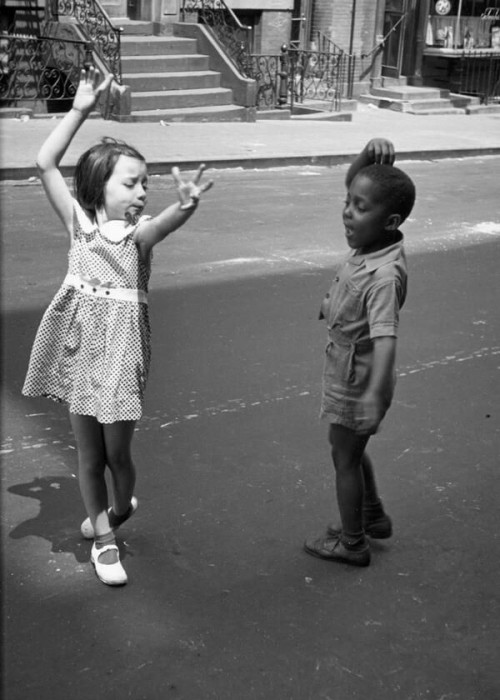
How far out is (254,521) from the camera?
4.32 meters

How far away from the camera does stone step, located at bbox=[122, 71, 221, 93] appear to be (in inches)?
699

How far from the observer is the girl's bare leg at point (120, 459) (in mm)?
3623

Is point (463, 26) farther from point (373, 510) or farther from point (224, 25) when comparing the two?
point (373, 510)

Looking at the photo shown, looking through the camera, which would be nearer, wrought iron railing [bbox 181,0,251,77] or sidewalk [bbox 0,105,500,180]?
sidewalk [bbox 0,105,500,180]

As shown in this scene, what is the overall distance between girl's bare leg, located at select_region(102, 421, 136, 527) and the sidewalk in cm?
899

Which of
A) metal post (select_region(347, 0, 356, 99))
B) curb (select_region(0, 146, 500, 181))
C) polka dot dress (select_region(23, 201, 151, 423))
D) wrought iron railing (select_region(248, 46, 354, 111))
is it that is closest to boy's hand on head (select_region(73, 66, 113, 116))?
polka dot dress (select_region(23, 201, 151, 423))

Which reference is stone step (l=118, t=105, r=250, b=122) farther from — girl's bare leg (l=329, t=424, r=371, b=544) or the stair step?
girl's bare leg (l=329, t=424, r=371, b=544)

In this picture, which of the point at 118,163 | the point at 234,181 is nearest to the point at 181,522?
the point at 118,163

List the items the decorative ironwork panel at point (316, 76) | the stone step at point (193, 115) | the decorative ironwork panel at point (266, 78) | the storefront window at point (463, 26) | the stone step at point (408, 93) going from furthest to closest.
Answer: the storefront window at point (463, 26), the stone step at point (408, 93), the decorative ironwork panel at point (316, 76), the decorative ironwork panel at point (266, 78), the stone step at point (193, 115)

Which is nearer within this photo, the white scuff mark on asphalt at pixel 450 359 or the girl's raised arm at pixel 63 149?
the girl's raised arm at pixel 63 149

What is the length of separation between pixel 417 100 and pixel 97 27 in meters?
8.12

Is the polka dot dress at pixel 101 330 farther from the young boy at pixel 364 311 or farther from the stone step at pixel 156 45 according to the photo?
the stone step at pixel 156 45

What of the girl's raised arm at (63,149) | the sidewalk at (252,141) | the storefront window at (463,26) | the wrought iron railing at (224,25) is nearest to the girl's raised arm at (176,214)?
the girl's raised arm at (63,149)

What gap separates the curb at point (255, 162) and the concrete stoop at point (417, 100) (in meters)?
5.69
